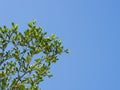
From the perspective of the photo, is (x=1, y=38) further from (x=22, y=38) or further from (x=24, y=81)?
(x=24, y=81)

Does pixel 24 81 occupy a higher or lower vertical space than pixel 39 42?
lower

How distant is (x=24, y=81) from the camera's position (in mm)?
26109

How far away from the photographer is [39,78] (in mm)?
26453

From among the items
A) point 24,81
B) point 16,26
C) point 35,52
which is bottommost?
point 24,81

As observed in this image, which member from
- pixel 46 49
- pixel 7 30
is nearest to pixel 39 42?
pixel 46 49

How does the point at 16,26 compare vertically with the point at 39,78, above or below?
above

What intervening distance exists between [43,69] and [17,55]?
2052 mm

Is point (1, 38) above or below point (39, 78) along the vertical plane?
above

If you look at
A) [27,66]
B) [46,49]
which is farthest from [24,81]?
[46,49]

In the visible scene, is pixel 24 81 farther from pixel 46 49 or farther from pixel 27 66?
pixel 46 49

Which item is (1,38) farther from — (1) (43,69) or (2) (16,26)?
(1) (43,69)

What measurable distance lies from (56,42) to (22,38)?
2460 mm

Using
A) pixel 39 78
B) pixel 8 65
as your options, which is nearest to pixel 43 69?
pixel 39 78

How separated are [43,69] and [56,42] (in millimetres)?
2201
